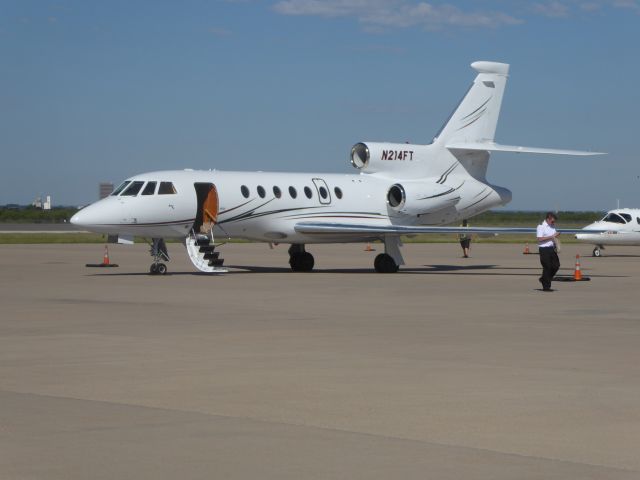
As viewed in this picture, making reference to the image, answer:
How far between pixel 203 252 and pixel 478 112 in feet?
34.3

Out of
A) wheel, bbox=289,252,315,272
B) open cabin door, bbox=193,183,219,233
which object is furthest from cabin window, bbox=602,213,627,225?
open cabin door, bbox=193,183,219,233

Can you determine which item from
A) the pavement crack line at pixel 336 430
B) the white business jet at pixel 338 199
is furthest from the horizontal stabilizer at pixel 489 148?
the pavement crack line at pixel 336 430

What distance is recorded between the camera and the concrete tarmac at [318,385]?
8.10 metres

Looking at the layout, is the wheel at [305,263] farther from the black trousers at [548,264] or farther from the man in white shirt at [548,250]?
the black trousers at [548,264]

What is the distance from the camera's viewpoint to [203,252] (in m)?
32.0

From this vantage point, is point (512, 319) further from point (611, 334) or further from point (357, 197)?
point (357, 197)

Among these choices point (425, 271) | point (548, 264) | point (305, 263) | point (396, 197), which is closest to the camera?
point (548, 264)

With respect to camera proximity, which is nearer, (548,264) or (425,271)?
(548,264)

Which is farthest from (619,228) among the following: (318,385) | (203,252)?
(318,385)

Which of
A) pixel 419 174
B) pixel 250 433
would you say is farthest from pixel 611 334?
pixel 419 174

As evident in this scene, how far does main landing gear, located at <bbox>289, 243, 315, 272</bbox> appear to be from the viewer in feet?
115

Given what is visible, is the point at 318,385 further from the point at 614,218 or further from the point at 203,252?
the point at 614,218

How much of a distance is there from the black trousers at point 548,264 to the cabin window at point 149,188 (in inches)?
401

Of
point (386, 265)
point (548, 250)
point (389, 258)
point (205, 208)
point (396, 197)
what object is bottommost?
point (386, 265)
